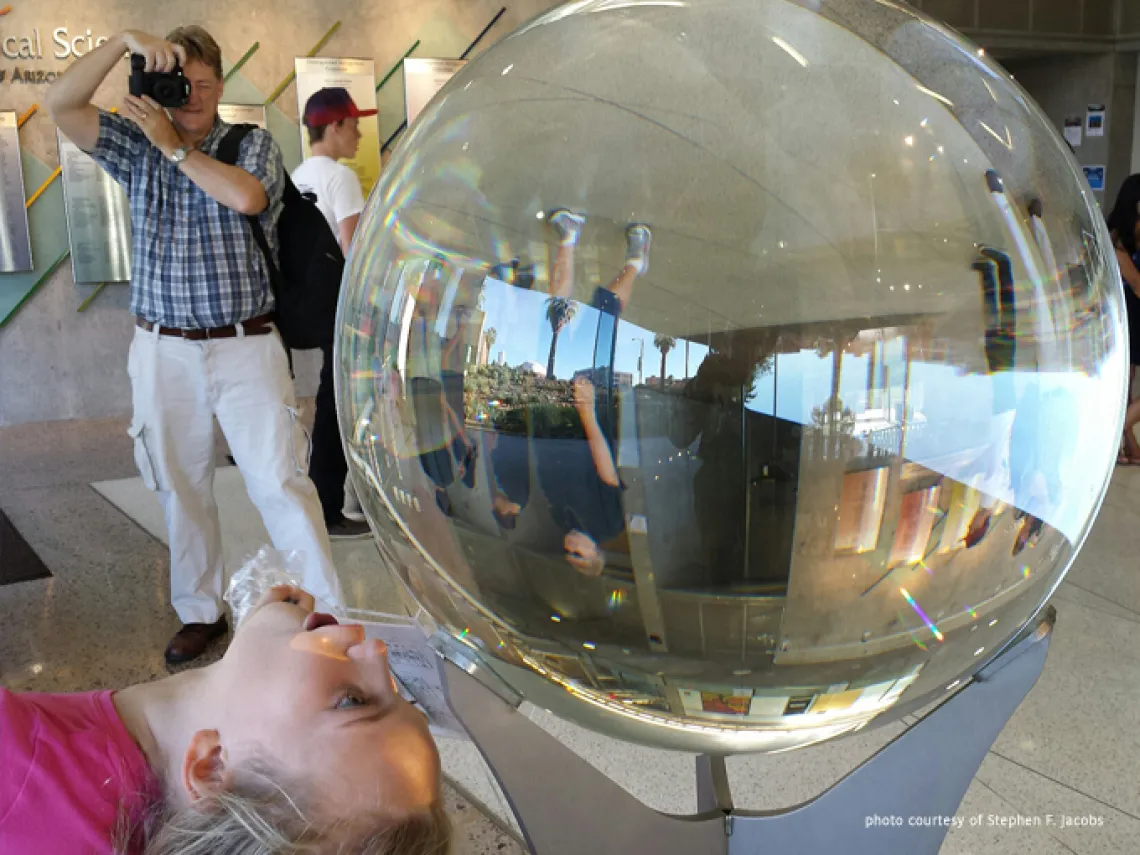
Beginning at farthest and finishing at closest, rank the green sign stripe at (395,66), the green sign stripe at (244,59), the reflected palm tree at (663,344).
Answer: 1. the green sign stripe at (395,66)
2. the green sign stripe at (244,59)
3. the reflected palm tree at (663,344)

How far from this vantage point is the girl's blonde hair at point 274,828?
2.41 ft

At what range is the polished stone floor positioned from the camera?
5.34ft

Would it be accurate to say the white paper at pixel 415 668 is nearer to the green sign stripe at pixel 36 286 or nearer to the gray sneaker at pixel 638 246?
the gray sneaker at pixel 638 246

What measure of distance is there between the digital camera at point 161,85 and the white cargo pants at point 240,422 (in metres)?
0.47

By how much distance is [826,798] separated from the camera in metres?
0.72

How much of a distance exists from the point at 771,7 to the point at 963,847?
4.57ft

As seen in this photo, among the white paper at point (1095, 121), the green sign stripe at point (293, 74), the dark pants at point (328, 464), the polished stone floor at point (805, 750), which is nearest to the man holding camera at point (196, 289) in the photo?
the polished stone floor at point (805, 750)

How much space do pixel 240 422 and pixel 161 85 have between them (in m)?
0.69

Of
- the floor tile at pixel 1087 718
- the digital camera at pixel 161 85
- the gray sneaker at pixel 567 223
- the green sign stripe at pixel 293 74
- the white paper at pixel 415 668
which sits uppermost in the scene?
the green sign stripe at pixel 293 74

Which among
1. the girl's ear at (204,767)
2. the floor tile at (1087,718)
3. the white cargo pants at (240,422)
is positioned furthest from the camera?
the white cargo pants at (240,422)

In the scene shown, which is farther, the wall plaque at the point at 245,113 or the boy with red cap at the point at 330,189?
the wall plaque at the point at 245,113

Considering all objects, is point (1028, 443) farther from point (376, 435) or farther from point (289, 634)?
point (289, 634)

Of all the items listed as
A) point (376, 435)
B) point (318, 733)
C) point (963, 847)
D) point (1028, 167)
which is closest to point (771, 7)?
point (1028, 167)

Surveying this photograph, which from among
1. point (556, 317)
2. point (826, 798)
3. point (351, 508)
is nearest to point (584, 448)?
point (556, 317)
